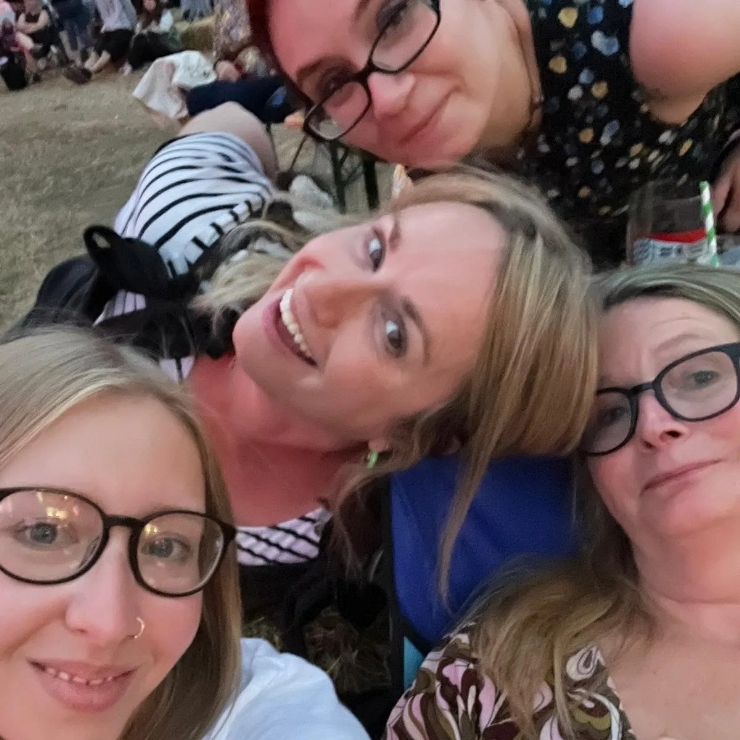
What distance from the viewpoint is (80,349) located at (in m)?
0.92

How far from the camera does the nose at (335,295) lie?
105 centimetres

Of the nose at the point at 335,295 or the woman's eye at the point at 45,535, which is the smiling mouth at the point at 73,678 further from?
the nose at the point at 335,295

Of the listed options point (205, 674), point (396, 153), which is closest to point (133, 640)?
point (205, 674)

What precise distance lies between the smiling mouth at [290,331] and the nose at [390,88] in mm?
295

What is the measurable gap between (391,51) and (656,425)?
61 centimetres

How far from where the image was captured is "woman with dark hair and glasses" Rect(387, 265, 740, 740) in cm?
95

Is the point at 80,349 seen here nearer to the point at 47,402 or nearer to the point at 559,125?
the point at 47,402

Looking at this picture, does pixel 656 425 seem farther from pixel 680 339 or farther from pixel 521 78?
pixel 521 78

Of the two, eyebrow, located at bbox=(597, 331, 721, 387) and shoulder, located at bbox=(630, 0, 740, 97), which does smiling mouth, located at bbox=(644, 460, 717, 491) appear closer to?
eyebrow, located at bbox=(597, 331, 721, 387)

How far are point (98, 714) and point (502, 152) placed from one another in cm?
Result: 100

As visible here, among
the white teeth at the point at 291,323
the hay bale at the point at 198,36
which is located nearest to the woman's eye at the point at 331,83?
the white teeth at the point at 291,323

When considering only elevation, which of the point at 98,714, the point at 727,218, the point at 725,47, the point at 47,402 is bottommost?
the point at 98,714

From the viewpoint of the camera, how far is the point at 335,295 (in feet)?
3.47

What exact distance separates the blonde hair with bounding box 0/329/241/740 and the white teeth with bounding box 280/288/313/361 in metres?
0.22
